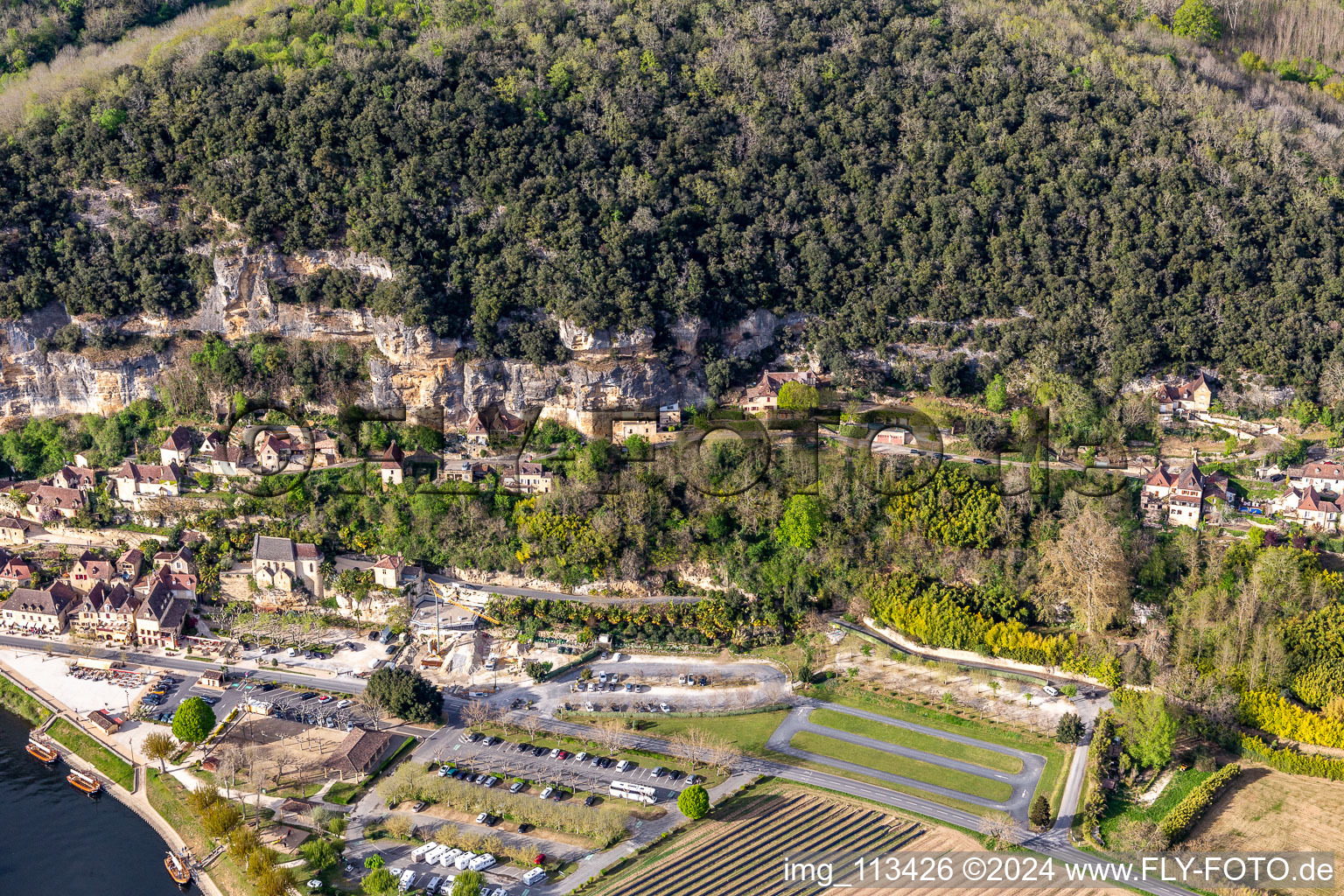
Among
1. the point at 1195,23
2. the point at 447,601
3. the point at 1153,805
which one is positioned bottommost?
the point at 1153,805

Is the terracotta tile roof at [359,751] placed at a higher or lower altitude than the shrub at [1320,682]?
lower

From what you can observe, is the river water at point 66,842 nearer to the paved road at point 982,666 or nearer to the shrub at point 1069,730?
→ the paved road at point 982,666

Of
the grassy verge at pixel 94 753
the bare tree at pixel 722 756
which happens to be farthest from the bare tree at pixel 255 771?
the bare tree at pixel 722 756

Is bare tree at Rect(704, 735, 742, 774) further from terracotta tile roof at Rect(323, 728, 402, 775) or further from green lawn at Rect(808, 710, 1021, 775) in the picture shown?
terracotta tile roof at Rect(323, 728, 402, 775)

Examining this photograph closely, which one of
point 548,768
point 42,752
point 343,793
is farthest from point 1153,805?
point 42,752

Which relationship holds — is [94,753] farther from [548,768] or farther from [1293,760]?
[1293,760]

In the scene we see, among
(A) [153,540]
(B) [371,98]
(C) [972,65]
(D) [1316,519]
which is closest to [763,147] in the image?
(C) [972,65]
